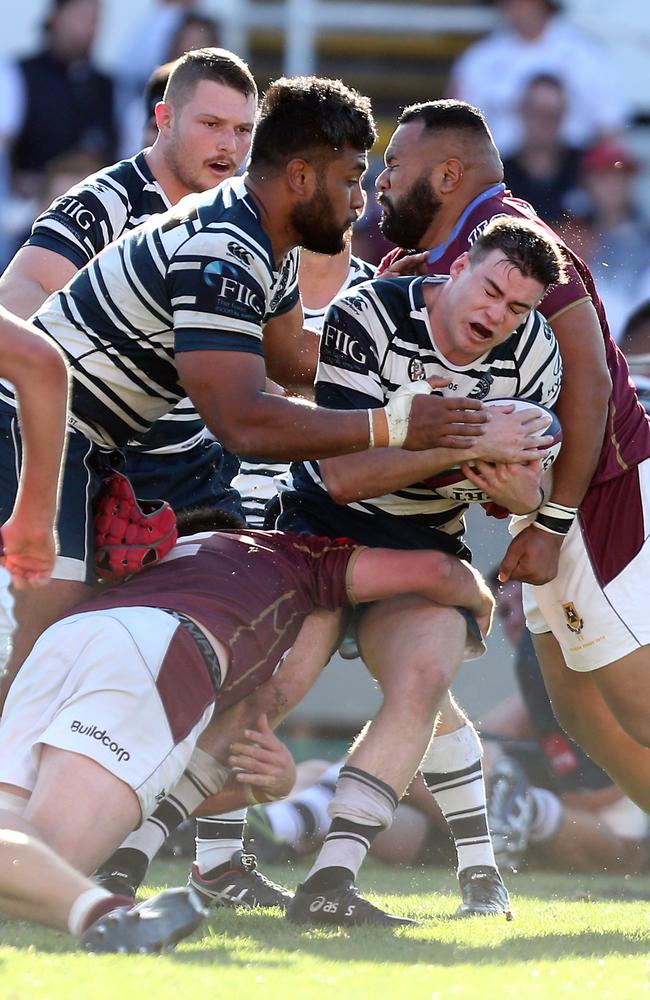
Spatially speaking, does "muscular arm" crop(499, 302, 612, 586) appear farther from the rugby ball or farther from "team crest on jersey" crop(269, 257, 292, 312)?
"team crest on jersey" crop(269, 257, 292, 312)

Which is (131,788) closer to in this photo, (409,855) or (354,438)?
(354,438)

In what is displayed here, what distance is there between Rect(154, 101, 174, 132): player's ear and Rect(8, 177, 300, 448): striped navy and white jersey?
1.15 meters

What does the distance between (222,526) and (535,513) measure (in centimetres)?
93

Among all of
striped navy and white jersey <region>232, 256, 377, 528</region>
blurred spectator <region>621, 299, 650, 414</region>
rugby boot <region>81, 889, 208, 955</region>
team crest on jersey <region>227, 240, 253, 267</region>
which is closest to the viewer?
rugby boot <region>81, 889, 208, 955</region>

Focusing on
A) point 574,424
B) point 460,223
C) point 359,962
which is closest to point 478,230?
point 460,223

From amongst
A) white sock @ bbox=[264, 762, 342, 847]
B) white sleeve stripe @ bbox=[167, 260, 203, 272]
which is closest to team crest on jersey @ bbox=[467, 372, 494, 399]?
white sleeve stripe @ bbox=[167, 260, 203, 272]

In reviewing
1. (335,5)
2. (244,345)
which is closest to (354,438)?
(244,345)

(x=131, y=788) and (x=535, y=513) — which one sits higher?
(x=535, y=513)

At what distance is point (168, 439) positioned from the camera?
4.84 metres

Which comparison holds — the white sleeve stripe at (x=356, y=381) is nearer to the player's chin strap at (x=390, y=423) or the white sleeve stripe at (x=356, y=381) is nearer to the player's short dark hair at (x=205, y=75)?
the player's chin strap at (x=390, y=423)

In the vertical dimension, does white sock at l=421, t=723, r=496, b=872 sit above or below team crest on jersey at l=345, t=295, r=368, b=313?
below

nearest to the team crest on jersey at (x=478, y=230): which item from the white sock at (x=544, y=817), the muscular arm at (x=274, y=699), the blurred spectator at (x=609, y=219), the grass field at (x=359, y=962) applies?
the muscular arm at (x=274, y=699)

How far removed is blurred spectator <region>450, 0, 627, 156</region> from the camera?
32.7 feet

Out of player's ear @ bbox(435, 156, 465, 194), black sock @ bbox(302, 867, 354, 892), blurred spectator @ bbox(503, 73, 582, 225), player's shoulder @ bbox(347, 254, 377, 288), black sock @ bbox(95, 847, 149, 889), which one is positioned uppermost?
blurred spectator @ bbox(503, 73, 582, 225)
